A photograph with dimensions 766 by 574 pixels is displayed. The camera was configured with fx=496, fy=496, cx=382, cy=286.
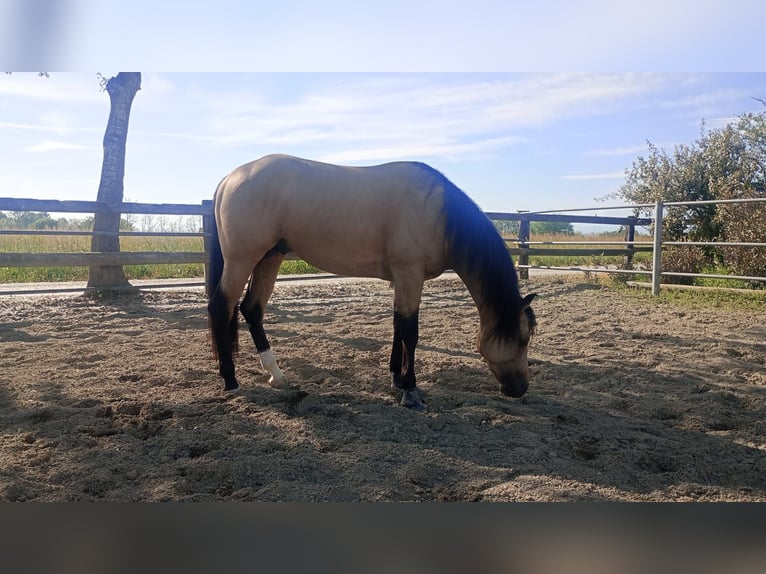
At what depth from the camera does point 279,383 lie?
3.59 meters

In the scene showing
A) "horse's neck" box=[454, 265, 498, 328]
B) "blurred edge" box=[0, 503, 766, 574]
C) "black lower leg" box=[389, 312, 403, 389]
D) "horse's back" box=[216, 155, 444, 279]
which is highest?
"horse's back" box=[216, 155, 444, 279]

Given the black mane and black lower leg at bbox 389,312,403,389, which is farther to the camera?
black lower leg at bbox 389,312,403,389

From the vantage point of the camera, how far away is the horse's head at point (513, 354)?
126 inches

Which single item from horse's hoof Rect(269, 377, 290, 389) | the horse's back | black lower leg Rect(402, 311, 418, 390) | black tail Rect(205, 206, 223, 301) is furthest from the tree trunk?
black lower leg Rect(402, 311, 418, 390)

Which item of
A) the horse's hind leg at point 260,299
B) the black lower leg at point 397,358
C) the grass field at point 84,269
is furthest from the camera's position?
the grass field at point 84,269

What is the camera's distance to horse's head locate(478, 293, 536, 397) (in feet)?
10.5

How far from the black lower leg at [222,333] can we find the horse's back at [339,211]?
0.40 m

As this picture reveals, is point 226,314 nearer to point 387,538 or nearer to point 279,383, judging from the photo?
point 279,383

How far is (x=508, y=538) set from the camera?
0.94m

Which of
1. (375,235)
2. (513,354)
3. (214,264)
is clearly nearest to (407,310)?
(375,235)

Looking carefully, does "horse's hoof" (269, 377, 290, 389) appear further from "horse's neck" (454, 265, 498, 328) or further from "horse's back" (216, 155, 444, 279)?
"horse's neck" (454, 265, 498, 328)

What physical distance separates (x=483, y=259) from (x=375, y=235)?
759mm

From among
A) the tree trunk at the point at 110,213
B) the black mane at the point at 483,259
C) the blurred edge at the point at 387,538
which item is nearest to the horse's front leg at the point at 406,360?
the black mane at the point at 483,259

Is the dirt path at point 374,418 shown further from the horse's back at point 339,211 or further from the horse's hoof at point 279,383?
the horse's back at point 339,211
